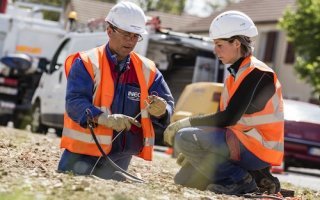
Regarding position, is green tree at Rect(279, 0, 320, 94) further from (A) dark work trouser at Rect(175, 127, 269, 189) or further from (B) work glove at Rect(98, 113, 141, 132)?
(B) work glove at Rect(98, 113, 141, 132)

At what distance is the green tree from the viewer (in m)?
29.5

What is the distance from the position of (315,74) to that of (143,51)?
1356 cm

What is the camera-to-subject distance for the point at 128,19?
741cm

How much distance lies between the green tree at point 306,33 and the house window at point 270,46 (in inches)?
454

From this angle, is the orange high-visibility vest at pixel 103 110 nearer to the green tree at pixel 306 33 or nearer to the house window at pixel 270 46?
the green tree at pixel 306 33

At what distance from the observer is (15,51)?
21.0m

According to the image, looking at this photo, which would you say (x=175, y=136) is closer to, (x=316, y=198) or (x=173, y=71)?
(x=316, y=198)

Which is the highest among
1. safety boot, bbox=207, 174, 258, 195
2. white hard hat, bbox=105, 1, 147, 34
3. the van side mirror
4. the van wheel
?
white hard hat, bbox=105, 1, 147, 34

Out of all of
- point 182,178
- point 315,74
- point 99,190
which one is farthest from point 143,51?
point 315,74

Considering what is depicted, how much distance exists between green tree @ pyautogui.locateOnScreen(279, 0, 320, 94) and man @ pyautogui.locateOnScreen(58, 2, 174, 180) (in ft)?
71.2

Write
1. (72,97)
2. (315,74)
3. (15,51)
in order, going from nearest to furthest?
(72,97), (15,51), (315,74)

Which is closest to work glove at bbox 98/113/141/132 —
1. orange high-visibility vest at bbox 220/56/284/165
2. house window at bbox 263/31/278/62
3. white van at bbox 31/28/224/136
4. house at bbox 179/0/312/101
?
orange high-visibility vest at bbox 220/56/284/165

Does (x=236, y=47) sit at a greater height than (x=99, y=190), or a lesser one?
greater

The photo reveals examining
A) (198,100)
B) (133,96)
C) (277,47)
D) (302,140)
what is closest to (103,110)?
(133,96)
